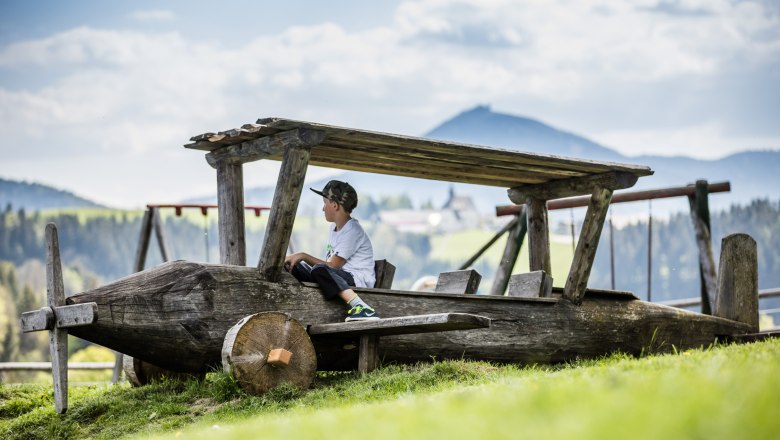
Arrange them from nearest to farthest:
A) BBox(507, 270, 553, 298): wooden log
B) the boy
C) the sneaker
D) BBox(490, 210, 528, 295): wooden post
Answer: the sneaker
the boy
BBox(507, 270, 553, 298): wooden log
BBox(490, 210, 528, 295): wooden post

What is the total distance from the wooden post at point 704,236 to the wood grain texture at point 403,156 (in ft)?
10.8

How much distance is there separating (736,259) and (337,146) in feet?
18.5

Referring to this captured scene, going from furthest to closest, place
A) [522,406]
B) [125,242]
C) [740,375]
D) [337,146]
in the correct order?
[125,242], [337,146], [740,375], [522,406]

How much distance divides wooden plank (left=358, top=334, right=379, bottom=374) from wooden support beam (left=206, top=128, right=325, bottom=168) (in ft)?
6.40

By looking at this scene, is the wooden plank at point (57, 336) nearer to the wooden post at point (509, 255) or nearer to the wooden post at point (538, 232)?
the wooden post at point (538, 232)

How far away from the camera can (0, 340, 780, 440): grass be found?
389cm

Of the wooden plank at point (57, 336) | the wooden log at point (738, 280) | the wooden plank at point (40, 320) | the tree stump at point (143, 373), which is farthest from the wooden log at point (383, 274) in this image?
the wooden log at point (738, 280)

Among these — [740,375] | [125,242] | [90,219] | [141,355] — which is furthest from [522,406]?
[90,219]

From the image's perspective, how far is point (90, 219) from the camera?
10919 centimetres

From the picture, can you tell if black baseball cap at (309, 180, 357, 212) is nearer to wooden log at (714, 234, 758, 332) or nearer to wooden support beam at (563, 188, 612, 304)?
wooden support beam at (563, 188, 612, 304)

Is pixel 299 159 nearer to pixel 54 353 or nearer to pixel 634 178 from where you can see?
pixel 54 353

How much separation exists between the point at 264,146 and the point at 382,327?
2.09 meters

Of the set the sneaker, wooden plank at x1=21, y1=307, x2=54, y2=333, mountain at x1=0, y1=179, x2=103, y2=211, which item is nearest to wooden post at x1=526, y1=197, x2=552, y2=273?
the sneaker

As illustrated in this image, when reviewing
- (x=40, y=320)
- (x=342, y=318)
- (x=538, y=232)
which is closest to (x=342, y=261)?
(x=342, y=318)
